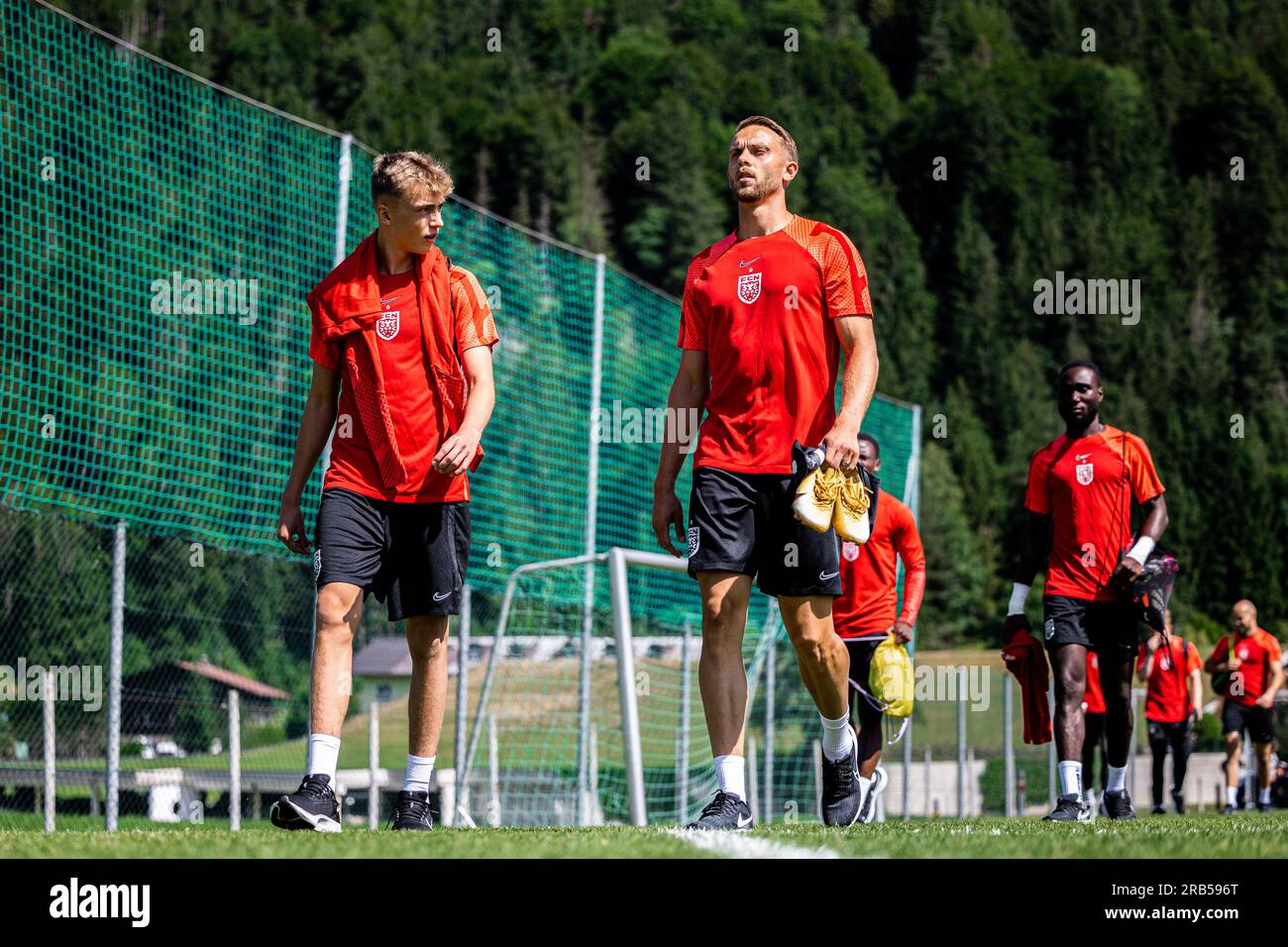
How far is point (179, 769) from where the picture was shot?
1552 centimetres

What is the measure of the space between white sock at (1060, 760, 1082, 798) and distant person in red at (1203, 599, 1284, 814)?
8.23 metres

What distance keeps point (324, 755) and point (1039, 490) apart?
14.1ft

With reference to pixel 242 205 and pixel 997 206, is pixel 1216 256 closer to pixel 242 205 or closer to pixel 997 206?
pixel 997 206

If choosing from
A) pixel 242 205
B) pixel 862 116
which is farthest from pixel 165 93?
pixel 862 116

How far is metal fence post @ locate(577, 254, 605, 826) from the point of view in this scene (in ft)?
40.1

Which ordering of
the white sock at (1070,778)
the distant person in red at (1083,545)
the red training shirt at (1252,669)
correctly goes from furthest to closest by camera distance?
the red training shirt at (1252,669) < the distant person in red at (1083,545) < the white sock at (1070,778)

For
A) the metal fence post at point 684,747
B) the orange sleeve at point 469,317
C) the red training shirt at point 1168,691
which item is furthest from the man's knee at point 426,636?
the red training shirt at point 1168,691

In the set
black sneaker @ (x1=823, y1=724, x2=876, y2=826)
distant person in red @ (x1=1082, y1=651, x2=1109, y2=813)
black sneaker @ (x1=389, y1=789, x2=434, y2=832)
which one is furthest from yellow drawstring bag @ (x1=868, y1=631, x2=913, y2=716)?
black sneaker @ (x1=389, y1=789, x2=434, y2=832)

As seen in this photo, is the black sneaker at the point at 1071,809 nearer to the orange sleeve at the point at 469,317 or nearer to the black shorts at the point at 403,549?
the black shorts at the point at 403,549

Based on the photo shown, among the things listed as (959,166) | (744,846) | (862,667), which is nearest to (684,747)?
(862,667)

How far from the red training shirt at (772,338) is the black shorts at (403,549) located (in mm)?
879

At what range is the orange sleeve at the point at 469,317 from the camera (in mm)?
5809
